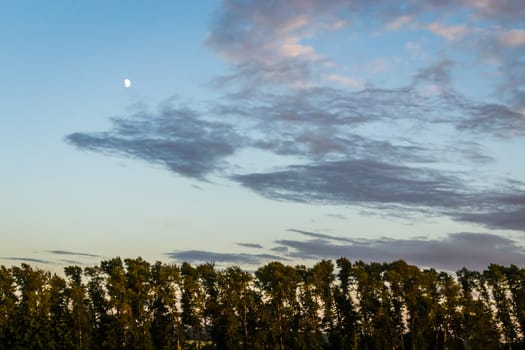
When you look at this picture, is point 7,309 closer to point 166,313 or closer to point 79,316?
point 79,316

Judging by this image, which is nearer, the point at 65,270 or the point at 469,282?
the point at 65,270

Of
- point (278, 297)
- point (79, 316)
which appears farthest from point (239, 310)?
point (79, 316)

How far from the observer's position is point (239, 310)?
396ft

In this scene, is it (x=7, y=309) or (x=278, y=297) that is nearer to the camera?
(x=7, y=309)

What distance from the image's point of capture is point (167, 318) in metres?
118

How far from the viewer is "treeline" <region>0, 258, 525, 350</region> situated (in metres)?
115

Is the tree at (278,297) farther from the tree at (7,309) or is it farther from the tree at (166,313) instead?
the tree at (7,309)

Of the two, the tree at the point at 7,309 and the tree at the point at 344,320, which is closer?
the tree at the point at 7,309

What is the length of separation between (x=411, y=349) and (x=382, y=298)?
13093mm

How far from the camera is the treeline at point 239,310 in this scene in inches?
4525

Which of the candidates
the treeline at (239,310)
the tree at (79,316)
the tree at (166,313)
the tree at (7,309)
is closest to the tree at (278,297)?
the treeline at (239,310)

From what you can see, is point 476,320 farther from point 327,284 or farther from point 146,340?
point 146,340

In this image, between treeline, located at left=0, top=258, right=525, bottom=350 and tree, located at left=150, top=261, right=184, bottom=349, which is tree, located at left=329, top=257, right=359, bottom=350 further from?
tree, located at left=150, top=261, right=184, bottom=349

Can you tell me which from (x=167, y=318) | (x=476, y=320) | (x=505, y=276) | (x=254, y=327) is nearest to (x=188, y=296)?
(x=167, y=318)
